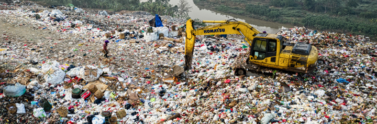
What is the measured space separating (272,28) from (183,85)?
1771cm

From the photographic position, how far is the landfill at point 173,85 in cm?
413

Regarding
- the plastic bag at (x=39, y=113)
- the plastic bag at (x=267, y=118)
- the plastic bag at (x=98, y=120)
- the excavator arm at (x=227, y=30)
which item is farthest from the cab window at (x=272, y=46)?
the plastic bag at (x=39, y=113)

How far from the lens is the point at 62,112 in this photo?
455cm

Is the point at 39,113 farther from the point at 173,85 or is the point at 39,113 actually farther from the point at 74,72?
the point at 173,85

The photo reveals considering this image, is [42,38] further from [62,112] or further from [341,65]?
[341,65]

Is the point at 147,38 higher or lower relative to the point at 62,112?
higher

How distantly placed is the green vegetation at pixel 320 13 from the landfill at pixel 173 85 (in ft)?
43.8

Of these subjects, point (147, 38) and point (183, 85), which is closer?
point (183, 85)

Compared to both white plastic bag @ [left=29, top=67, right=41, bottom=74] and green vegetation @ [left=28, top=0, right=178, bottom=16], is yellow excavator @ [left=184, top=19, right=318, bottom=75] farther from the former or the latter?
green vegetation @ [left=28, top=0, right=178, bottom=16]

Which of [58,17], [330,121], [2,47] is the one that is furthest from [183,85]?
[58,17]

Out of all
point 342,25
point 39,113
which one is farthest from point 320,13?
point 39,113

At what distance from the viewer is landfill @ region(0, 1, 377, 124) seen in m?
4.13

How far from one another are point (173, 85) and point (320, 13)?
24.5 meters

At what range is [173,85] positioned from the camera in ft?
19.5
